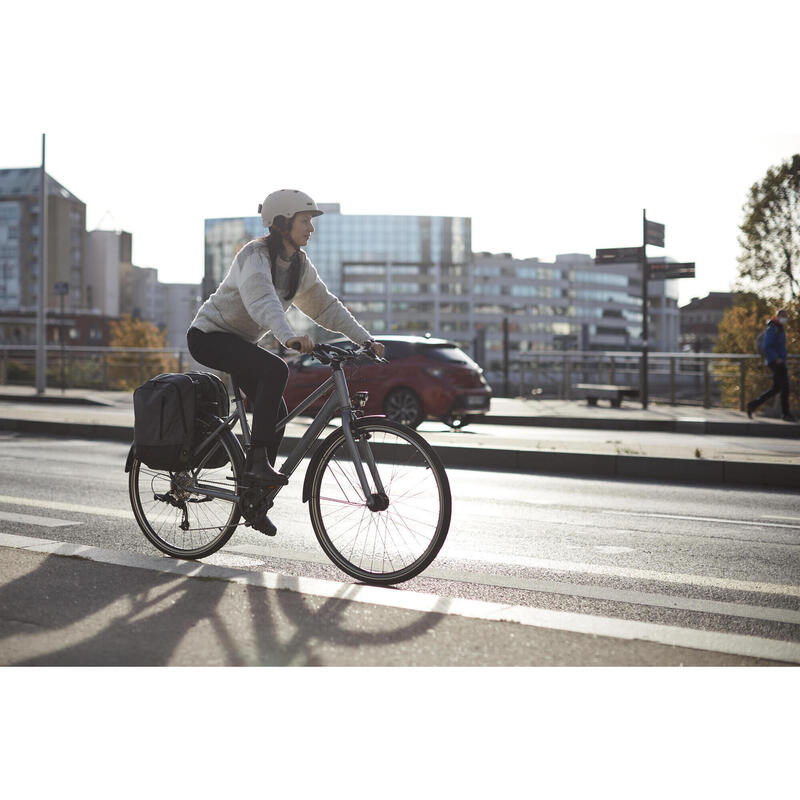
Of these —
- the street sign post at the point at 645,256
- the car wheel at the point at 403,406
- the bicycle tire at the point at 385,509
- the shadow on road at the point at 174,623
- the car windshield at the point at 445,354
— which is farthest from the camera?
the street sign post at the point at 645,256

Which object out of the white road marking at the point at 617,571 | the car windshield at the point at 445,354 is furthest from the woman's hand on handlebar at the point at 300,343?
the car windshield at the point at 445,354

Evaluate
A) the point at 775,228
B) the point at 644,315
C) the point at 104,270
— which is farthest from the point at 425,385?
the point at 104,270

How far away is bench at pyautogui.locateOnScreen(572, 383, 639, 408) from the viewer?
20953 millimetres

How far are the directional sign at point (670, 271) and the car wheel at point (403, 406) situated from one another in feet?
19.7

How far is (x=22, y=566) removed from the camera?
4.36 meters

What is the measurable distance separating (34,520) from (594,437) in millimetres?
9719

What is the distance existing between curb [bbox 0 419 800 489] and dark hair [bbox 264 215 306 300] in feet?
18.1

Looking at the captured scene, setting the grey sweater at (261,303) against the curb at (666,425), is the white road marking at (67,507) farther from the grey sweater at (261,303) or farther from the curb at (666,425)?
the curb at (666,425)

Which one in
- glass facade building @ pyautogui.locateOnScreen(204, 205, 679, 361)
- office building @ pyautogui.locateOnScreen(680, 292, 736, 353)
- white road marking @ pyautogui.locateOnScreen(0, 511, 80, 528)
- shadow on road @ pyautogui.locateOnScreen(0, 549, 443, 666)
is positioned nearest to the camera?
shadow on road @ pyautogui.locateOnScreen(0, 549, 443, 666)

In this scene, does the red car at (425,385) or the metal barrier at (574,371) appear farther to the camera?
the metal barrier at (574,371)

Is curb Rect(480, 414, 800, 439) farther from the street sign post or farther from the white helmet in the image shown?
the white helmet

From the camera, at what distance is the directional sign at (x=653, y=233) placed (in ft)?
62.3

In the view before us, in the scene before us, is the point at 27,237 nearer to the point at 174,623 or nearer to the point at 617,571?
the point at 617,571

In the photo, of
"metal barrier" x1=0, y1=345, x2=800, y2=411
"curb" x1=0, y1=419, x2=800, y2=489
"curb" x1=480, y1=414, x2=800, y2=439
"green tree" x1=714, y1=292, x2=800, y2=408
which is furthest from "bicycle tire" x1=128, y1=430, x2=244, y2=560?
"metal barrier" x1=0, y1=345, x2=800, y2=411
